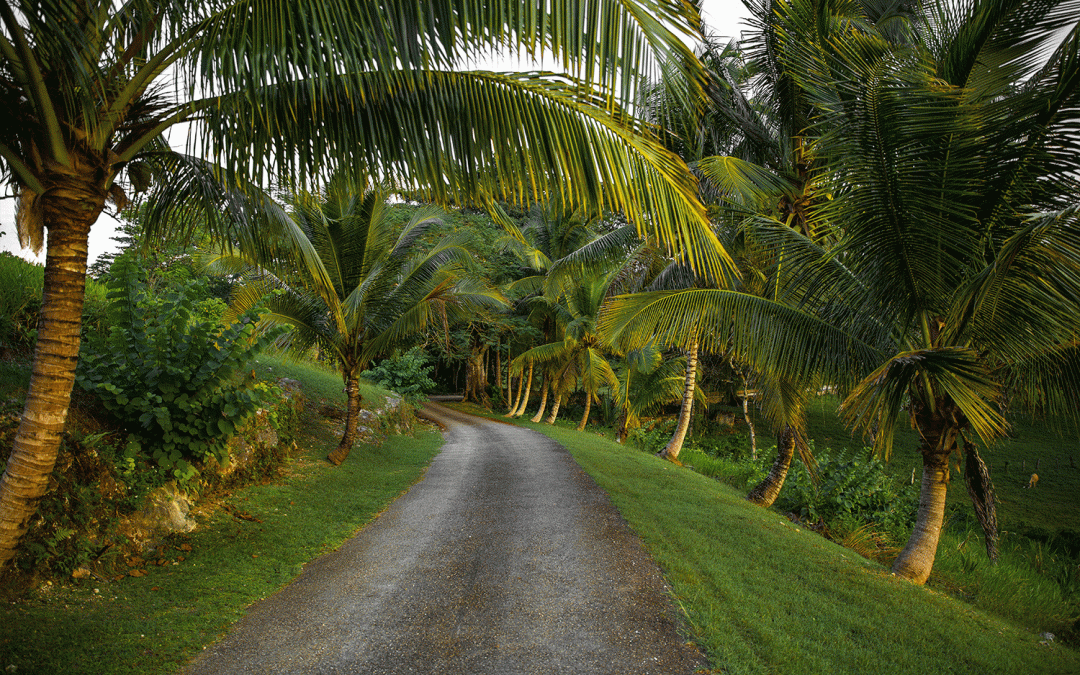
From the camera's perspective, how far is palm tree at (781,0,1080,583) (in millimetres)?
4320

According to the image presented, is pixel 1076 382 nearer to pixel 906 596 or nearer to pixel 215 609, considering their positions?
pixel 906 596

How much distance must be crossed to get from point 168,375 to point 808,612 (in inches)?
234

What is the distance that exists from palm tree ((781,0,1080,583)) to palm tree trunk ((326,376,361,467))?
7.26 m

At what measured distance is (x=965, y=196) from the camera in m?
4.88

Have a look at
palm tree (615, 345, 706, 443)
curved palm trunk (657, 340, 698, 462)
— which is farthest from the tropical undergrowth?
palm tree (615, 345, 706, 443)

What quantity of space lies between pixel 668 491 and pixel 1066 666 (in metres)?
4.66

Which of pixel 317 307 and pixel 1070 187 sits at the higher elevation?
pixel 1070 187

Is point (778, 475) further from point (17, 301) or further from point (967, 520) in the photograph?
point (17, 301)

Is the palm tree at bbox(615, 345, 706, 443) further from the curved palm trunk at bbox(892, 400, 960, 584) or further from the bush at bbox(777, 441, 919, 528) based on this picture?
the curved palm trunk at bbox(892, 400, 960, 584)

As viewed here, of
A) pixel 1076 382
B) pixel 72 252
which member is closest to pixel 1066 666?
pixel 1076 382

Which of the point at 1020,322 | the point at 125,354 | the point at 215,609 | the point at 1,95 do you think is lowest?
the point at 215,609

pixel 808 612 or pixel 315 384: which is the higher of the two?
pixel 315 384

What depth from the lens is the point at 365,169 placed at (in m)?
3.08

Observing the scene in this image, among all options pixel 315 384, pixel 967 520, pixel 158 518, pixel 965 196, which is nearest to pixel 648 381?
pixel 967 520
